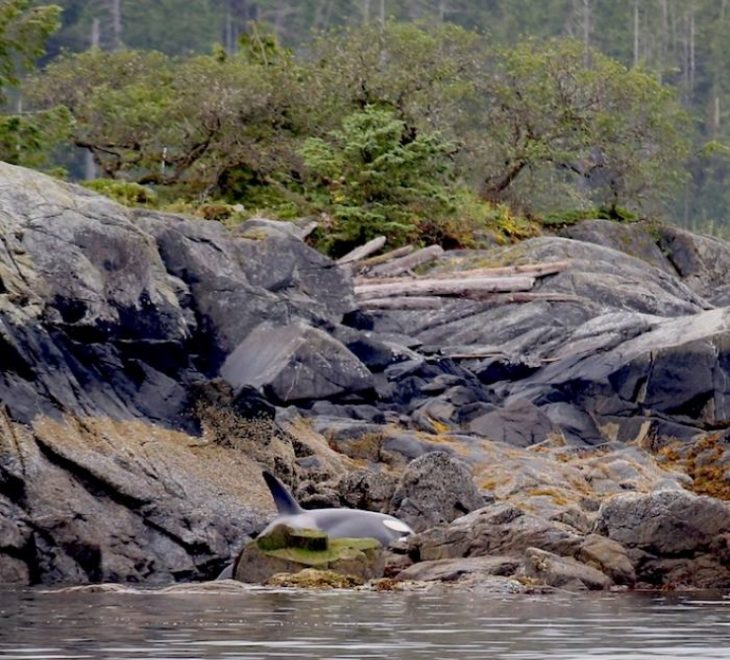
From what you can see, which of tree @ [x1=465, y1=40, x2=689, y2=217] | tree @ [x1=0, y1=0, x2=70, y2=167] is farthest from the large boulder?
tree @ [x1=465, y1=40, x2=689, y2=217]

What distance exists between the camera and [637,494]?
20562 millimetres

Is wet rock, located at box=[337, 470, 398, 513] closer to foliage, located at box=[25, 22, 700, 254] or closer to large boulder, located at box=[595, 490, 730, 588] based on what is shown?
large boulder, located at box=[595, 490, 730, 588]

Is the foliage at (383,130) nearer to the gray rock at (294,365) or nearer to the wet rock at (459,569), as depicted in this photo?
the gray rock at (294,365)

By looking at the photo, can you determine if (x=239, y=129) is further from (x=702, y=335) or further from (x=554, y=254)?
(x=702, y=335)

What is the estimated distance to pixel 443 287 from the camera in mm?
33438

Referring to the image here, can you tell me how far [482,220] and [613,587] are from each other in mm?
20433

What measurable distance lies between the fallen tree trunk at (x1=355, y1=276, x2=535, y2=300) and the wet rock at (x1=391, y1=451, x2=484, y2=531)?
11056mm

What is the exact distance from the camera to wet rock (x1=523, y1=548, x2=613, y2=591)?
1883 centimetres

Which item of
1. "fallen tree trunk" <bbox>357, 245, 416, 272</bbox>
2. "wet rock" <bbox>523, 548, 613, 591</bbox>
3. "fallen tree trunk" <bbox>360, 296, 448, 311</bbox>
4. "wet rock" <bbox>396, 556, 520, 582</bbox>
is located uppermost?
"wet rock" <bbox>523, 548, 613, 591</bbox>

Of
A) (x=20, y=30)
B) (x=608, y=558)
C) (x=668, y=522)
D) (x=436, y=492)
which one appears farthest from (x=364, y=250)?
(x=608, y=558)

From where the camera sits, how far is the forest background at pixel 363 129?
119ft

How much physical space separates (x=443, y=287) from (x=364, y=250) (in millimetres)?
2169

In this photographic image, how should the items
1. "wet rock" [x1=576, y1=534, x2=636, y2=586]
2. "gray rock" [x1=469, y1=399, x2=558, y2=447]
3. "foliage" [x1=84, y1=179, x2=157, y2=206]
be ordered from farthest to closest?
1. "foliage" [x1=84, y1=179, x2=157, y2=206]
2. "gray rock" [x1=469, y1=399, x2=558, y2=447]
3. "wet rock" [x1=576, y1=534, x2=636, y2=586]

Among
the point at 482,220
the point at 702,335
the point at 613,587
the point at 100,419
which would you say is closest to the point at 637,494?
the point at 613,587
